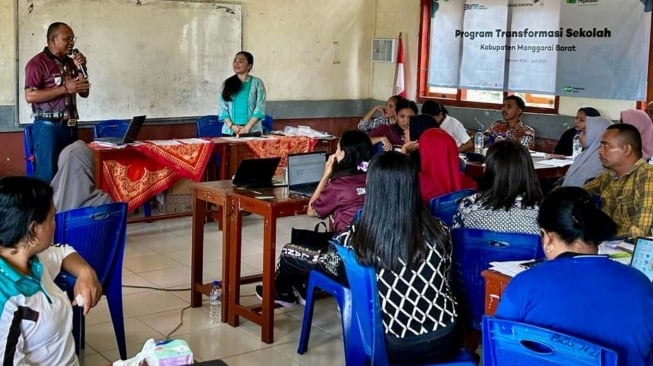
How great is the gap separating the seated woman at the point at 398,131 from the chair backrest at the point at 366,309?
12.0ft

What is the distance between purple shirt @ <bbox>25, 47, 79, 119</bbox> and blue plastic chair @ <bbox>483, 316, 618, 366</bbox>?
15.0ft

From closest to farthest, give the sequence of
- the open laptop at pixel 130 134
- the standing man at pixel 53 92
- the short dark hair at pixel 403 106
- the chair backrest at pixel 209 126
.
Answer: the standing man at pixel 53 92 < the open laptop at pixel 130 134 < the short dark hair at pixel 403 106 < the chair backrest at pixel 209 126

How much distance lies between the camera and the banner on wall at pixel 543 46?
7535 millimetres

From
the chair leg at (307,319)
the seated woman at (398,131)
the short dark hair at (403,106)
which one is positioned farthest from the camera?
the short dark hair at (403,106)

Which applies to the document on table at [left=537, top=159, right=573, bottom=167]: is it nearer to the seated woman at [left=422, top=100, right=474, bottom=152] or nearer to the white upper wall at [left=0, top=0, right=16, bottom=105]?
the seated woman at [left=422, top=100, right=474, bottom=152]

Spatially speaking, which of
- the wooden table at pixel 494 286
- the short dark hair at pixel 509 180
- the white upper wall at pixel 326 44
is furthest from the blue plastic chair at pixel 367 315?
the white upper wall at pixel 326 44

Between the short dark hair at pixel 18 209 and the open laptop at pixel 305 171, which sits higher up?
the short dark hair at pixel 18 209

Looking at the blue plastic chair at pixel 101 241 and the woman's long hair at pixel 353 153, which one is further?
the woman's long hair at pixel 353 153

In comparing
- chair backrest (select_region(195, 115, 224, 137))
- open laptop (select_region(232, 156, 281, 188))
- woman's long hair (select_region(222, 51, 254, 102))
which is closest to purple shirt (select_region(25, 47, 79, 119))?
woman's long hair (select_region(222, 51, 254, 102))

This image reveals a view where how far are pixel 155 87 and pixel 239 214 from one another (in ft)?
13.3

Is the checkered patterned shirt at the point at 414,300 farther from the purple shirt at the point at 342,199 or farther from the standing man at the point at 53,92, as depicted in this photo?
the standing man at the point at 53,92

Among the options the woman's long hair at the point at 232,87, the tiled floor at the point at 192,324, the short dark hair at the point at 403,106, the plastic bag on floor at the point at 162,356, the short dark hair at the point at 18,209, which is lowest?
the tiled floor at the point at 192,324

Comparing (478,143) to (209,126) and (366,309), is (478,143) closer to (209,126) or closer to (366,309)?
(209,126)

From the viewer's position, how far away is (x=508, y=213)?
153 inches
